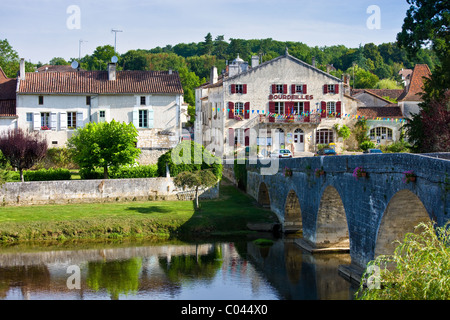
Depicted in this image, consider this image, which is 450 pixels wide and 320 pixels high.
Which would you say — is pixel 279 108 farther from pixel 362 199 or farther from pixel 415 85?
pixel 362 199

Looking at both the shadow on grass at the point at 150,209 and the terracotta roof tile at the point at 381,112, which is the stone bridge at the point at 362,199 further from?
the terracotta roof tile at the point at 381,112

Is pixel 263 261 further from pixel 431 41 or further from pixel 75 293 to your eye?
pixel 431 41

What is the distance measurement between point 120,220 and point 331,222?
1120cm

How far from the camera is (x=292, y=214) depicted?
1246 inches

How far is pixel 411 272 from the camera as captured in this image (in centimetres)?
1105

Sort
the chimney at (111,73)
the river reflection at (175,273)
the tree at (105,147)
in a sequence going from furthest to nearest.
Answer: the chimney at (111,73) → the tree at (105,147) → the river reflection at (175,273)

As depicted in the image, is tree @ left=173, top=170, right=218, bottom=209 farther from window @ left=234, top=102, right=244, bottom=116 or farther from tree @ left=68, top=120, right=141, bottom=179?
window @ left=234, top=102, right=244, bottom=116

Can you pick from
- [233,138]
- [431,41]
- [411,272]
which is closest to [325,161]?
[411,272]

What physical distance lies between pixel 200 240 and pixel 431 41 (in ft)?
60.1

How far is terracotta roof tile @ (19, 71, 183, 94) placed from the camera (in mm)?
47281

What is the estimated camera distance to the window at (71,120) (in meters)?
47.6

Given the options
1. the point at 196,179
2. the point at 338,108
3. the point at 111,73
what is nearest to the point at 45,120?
the point at 111,73

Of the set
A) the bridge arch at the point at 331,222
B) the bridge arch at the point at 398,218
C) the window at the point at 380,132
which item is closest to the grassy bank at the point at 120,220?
the bridge arch at the point at 331,222

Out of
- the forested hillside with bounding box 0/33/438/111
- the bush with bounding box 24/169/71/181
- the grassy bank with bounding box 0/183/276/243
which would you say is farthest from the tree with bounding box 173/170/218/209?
the forested hillside with bounding box 0/33/438/111
